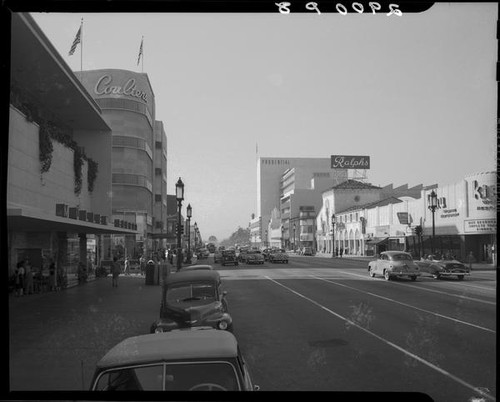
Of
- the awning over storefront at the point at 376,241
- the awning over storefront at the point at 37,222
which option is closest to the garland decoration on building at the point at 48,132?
the awning over storefront at the point at 37,222

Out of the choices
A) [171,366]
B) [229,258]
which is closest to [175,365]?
[171,366]

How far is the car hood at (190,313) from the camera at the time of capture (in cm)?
912

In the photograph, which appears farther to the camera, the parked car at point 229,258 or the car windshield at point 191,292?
the parked car at point 229,258

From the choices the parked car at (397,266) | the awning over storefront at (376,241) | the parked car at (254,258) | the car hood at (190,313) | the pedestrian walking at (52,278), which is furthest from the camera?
the awning over storefront at (376,241)

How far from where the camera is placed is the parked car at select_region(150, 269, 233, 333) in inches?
356

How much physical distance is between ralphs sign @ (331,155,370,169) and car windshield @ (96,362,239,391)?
165cm

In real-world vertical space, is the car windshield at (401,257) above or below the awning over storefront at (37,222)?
below

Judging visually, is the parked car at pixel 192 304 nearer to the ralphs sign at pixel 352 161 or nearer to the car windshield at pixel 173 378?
the car windshield at pixel 173 378

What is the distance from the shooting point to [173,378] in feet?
8.54

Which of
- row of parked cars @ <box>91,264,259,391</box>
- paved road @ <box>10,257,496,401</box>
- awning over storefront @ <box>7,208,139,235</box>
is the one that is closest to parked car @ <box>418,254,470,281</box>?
paved road @ <box>10,257,496,401</box>

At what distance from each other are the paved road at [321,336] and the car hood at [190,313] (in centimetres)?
109

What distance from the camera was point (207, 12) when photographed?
7.66 ft

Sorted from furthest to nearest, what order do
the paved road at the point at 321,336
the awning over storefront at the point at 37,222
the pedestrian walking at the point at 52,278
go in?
the pedestrian walking at the point at 52,278 → the awning over storefront at the point at 37,222 → the paved road at the point at 321,336

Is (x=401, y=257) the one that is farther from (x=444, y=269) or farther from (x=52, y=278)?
(x=52, y=278)
